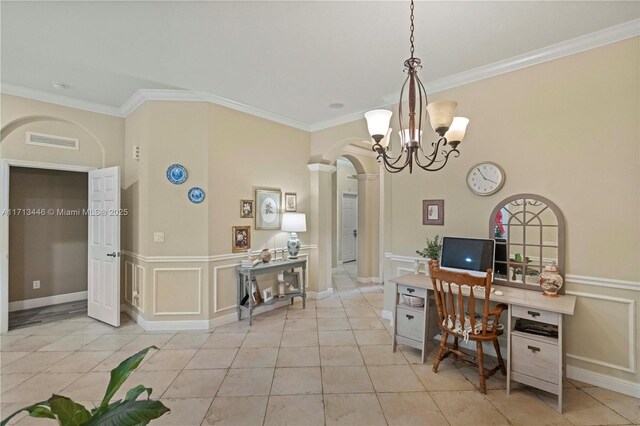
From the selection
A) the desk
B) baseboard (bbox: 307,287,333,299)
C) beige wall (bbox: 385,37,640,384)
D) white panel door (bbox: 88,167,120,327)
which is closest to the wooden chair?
the desk

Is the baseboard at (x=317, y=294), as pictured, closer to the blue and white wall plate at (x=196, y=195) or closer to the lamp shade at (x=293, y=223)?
the lamp shade at (x=293, y=223)

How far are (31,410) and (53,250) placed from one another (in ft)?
15.3

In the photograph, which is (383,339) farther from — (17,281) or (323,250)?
(17,281)

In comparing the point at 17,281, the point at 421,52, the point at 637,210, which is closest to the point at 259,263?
the point at 421,52

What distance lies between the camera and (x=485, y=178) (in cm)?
292

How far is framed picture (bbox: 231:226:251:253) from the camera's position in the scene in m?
3.84

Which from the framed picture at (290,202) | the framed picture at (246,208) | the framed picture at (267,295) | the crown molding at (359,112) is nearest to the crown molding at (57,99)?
the crown molding at (359,112)

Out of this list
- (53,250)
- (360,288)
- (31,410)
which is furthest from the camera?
(360,288)

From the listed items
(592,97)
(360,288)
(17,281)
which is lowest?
(360,288)

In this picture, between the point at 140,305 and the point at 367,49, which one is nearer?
the point at 367,49

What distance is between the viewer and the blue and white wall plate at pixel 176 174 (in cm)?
349

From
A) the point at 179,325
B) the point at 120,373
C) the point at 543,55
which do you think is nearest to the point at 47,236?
the point at 179,325

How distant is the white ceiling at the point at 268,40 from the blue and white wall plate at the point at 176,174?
3.07 ft

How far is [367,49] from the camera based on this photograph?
2604mm
